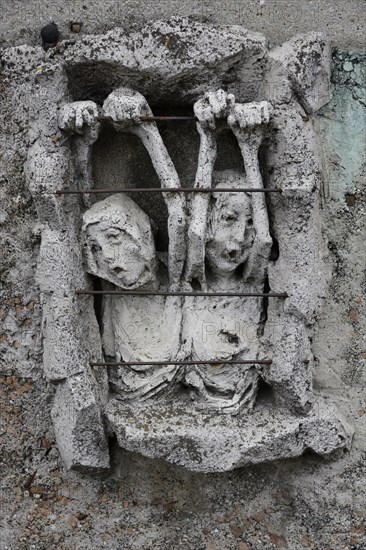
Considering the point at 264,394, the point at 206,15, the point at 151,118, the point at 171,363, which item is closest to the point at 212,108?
the point at 151,118

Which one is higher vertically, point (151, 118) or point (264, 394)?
point (151, 118)

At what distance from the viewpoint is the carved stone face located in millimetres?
3369

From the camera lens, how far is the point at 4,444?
3537 mm

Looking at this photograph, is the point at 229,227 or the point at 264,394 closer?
the point at 229,227

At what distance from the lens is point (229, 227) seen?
3.38 m

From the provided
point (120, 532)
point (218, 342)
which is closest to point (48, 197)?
point (218, 342)

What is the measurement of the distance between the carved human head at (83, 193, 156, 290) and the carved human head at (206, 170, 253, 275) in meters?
0.22

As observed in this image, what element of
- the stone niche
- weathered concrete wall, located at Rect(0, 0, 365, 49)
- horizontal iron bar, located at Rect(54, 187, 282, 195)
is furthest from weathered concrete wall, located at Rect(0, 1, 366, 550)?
horizontal iron bar, located at Rect(54, 187, 282, 195)

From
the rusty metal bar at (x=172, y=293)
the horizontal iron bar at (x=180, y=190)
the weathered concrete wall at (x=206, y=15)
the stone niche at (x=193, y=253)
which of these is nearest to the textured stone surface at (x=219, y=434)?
the stone niche at (x=193, y=253)

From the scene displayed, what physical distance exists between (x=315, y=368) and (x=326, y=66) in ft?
3.55

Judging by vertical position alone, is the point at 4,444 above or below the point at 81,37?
below

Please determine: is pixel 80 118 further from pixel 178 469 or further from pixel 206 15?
pixel 178 469

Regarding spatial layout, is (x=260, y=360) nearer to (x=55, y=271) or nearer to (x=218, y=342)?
(x=218, y=342)

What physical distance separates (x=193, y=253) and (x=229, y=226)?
0.16m
